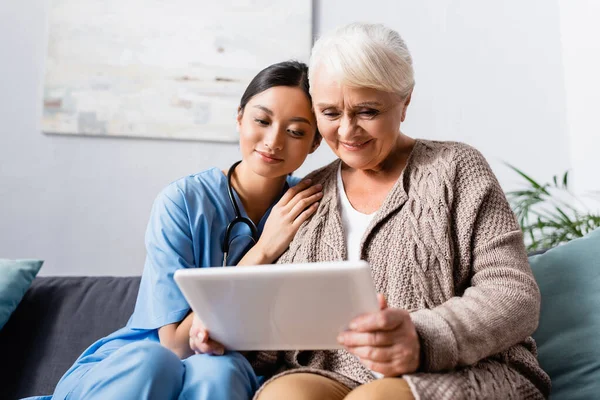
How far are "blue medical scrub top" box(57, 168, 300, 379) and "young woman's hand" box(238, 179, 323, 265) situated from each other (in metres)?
0.10

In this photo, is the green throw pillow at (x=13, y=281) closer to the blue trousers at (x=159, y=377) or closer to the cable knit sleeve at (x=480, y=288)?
the blue trousers at (x=159, y=377)

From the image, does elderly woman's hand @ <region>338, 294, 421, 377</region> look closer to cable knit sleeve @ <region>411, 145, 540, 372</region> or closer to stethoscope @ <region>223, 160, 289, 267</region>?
cable knit sleeve @ <region>411, 145, 540, 372</region>

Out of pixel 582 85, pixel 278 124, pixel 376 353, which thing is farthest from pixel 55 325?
pixel 582 85

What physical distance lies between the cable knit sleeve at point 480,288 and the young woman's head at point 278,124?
1.21ft

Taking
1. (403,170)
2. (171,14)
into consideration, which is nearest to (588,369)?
(403,170)

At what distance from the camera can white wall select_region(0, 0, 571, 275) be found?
227 centimetres

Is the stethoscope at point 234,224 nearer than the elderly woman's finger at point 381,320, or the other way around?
the elderly woman's finger at point 381,320

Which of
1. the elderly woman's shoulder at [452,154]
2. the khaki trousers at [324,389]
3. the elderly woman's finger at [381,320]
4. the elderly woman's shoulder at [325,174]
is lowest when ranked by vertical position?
the khaki trousers at [324,389]

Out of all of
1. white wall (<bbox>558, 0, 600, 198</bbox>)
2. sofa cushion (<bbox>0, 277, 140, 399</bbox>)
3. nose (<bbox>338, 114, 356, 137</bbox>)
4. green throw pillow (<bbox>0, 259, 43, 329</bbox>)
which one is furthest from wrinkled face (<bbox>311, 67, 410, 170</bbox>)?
white wall (<bbox>558, 0, 600, 198</bbox>)

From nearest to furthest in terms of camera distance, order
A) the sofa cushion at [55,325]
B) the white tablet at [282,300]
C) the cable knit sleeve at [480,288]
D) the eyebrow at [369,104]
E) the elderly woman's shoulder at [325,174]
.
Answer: the white tablet at [282,300], the cable knit sleeve at [480,288], the eyebrow at [369,104], the elderly woman's shoulder at [325,174], the sofa cushion at [55,325]

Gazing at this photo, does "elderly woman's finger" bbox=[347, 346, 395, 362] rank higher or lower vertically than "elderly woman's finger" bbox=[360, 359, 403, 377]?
higher

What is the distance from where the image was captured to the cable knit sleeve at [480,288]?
1040 mm

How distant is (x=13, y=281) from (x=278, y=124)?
93 cm

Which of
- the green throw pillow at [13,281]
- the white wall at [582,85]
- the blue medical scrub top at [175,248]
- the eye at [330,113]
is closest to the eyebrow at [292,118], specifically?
the eye at [330,113]
